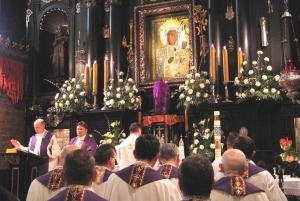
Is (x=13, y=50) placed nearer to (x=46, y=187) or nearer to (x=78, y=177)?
(x=46, y=187)

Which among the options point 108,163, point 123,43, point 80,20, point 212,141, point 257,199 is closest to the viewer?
point 257,199

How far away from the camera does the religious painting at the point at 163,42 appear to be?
12581mm

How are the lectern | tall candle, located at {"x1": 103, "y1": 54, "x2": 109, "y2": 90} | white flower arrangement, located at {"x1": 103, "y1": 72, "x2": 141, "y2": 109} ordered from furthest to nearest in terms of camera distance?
tall candle, located at {"x1": 103, "y1": 54, "x2": 109, "y2": 90} → white flower arrangement, located at {"x1": 103, "y1": 72, "x2": 141, "y2": 109} → the lectern

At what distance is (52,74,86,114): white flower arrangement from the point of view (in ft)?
41.0

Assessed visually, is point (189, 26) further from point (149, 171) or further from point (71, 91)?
point (149, 171)

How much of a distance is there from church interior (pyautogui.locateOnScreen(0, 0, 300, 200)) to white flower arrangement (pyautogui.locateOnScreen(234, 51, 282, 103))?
38 millimetres

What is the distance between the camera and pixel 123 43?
13.1 meters

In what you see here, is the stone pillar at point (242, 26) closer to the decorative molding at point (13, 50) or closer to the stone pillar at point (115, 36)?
the stone pillar at point (115, 36)

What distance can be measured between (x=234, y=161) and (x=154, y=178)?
2.71 feet

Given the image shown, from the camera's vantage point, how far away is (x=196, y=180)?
2.99 m

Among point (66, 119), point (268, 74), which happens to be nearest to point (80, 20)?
point (66, 119)

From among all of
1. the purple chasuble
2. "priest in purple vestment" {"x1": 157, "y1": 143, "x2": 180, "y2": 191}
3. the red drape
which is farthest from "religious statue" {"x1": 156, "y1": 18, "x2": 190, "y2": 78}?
"priest in purple vestment" {"x1": 157, "y1": 143, "x2": 180, "y2": 191}

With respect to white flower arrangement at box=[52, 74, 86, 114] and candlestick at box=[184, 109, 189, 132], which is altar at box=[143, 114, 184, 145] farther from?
white flower arrangement at box=[52, 74, 86, 114]

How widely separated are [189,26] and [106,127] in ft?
13.0
